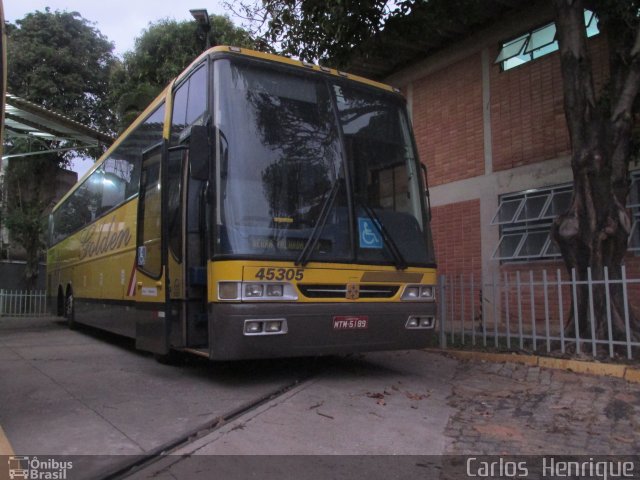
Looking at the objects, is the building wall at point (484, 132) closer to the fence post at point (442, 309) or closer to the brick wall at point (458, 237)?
the brick wall at point (458, 237)

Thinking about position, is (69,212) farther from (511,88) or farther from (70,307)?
(511,88)

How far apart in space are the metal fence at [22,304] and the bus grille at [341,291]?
1592cm

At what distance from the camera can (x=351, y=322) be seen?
18.8 feet

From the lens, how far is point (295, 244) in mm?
5512

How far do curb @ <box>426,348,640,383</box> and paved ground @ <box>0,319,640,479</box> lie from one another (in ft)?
0.44

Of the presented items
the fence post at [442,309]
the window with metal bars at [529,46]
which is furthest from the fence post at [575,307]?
the window with metal bars at [529,46]

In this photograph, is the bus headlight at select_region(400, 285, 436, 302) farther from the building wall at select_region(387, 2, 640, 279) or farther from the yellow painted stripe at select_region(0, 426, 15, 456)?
the building wall at select_region(387, 2, 640, 279)

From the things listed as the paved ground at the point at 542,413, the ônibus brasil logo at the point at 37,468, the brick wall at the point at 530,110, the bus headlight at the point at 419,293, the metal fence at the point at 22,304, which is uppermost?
the brick wall at the point at 530,110

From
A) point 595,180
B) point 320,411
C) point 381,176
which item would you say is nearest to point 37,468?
point 320,411

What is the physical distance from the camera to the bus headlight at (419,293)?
20.1ft

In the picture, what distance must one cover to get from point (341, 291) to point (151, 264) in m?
2.48

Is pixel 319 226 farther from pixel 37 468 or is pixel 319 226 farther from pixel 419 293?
pixel 37 468

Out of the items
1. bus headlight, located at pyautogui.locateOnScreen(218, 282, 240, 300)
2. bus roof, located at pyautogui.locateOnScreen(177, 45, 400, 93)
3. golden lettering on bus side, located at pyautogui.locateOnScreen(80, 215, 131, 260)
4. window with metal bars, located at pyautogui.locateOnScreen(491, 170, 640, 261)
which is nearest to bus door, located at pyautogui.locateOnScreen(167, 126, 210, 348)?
bus headlight, located at pyautogui.locateOnScreen(218, 282, 240, 300)

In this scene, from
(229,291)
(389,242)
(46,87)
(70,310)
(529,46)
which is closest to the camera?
(229,291)
